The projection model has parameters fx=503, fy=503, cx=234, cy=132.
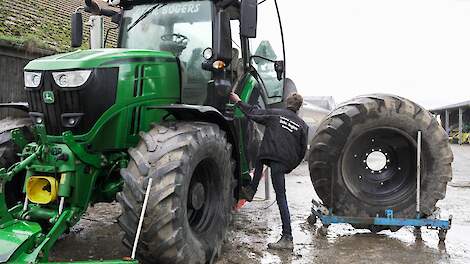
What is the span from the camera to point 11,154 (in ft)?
16.1

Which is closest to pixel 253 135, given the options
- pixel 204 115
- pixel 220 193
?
pixel 220 193

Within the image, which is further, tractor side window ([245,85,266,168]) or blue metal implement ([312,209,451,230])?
tractor side window ([245,85,266,168])

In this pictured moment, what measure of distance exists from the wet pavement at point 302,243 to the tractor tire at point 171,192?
75 cm

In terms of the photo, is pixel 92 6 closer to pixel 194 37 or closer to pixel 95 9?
pixel 95 9

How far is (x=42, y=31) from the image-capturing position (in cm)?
1097

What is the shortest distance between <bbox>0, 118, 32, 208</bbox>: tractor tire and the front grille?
81cm

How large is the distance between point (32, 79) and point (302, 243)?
10.8 feet

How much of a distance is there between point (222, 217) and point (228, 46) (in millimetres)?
1857

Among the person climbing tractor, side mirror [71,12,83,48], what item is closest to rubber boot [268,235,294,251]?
the person climbing tractor

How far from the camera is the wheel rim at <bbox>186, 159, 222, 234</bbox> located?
4457 millimetres

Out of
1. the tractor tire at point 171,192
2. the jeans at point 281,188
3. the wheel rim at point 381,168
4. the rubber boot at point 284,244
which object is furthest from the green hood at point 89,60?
the wheel rim at point 381,168

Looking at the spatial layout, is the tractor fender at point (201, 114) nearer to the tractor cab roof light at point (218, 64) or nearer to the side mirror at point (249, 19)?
the tractor cab roof light at point (218, 64)

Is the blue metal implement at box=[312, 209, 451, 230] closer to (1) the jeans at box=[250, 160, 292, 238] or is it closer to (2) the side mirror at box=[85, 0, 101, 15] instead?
(1) the jeans at box=[250, 160, 292, 238]

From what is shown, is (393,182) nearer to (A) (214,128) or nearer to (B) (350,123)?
(B) (350,123)
